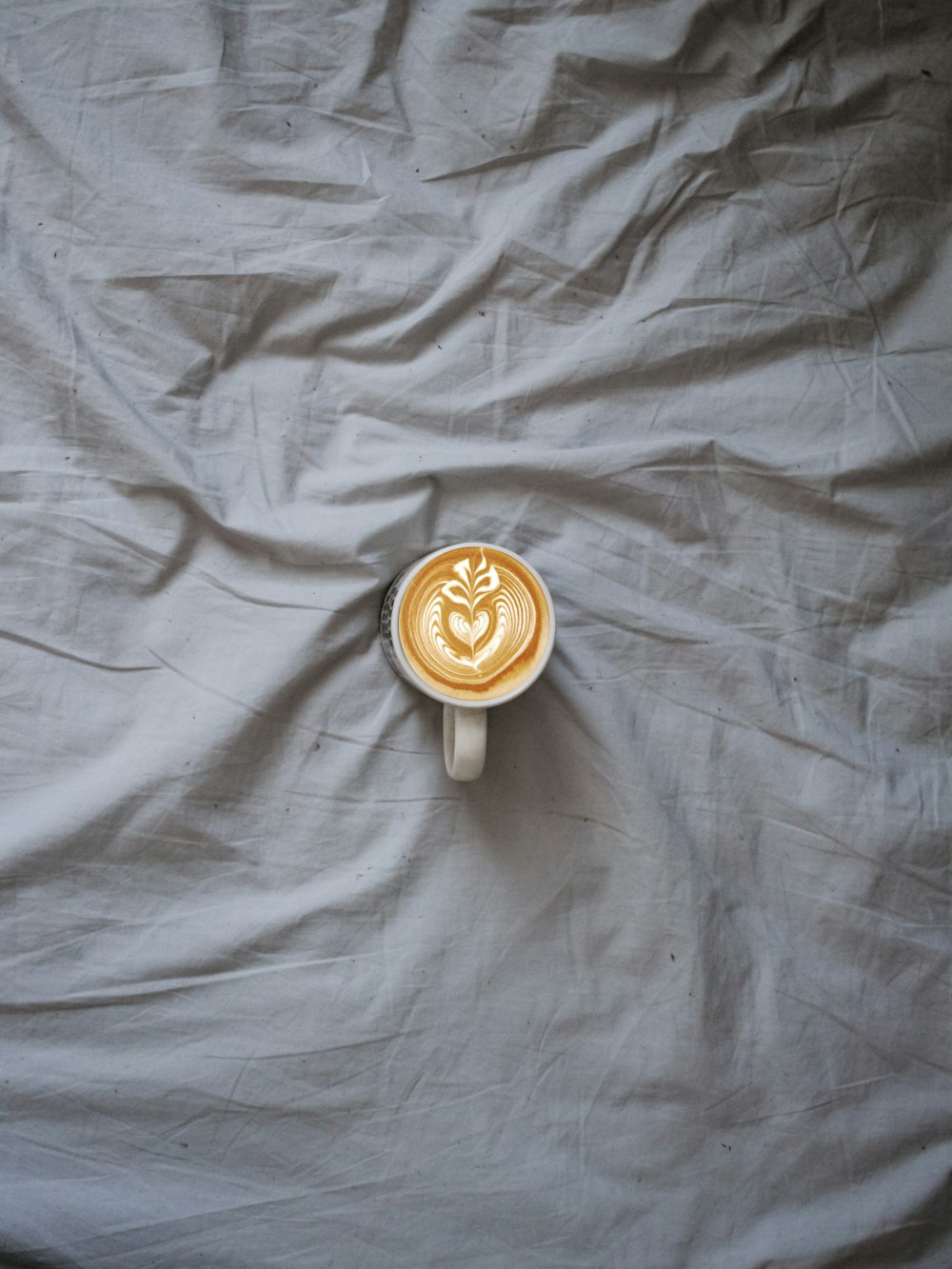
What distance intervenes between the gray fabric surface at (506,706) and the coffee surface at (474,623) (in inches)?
2.9

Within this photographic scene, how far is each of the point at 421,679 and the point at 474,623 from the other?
2.4 inches

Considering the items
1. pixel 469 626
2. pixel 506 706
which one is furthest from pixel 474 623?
pixel 506 706

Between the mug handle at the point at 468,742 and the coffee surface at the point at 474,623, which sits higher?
the coffee surface at the point at 474,623

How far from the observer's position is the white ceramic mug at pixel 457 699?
2.56 ft

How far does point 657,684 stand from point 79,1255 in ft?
2.02

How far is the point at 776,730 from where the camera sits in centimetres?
89

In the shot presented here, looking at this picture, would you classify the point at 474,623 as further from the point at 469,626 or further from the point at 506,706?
the point at 506,706

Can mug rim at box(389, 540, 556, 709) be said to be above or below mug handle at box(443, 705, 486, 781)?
above

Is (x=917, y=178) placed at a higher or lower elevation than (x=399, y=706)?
higher

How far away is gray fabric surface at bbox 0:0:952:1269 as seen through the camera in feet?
2.65

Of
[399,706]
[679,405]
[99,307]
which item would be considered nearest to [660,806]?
[399,706]

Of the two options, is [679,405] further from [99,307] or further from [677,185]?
[99,307]

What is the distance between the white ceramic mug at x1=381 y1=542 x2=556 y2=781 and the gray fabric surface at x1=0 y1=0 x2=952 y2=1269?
0.04 metres

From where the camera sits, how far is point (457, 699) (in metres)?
0.78
